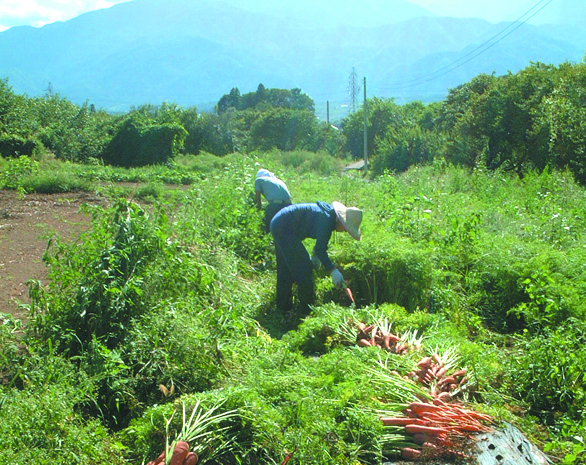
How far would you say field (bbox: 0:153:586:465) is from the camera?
146 inches

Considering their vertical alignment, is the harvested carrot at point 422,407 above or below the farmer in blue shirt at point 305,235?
below

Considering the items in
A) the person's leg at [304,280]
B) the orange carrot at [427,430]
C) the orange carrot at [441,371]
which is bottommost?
the orange carrot at [427,430]

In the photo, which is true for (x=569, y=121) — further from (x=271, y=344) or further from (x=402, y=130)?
(x=402, y=130)

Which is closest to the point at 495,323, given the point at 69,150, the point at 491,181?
the point at 491,181

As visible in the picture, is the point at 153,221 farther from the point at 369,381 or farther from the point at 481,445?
the point at 481,445

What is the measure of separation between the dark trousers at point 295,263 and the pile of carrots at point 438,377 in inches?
87.7

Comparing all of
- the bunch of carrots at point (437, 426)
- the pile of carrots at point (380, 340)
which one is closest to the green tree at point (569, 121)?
the pile of carrots at point (380, 340)

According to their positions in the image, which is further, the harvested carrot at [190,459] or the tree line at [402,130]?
the tree line at [402,130]

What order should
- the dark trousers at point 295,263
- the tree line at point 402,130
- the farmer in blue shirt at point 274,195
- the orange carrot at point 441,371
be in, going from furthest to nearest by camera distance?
the tree line at point 402,130 → the farmer in blue shirt at point 274,195 → the dark trousers at point 295,263 → the orange carrot at point 441,371

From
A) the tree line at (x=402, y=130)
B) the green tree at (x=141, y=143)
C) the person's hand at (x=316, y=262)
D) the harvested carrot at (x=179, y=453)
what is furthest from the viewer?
the green tree at (x=141, y=143)

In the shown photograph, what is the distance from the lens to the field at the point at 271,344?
371 centimetres

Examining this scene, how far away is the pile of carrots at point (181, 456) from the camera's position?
11.1ft

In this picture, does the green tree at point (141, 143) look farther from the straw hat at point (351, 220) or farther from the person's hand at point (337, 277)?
the person's hand at point (337, 277)

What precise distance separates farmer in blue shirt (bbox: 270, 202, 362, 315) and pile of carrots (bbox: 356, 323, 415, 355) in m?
0.95
